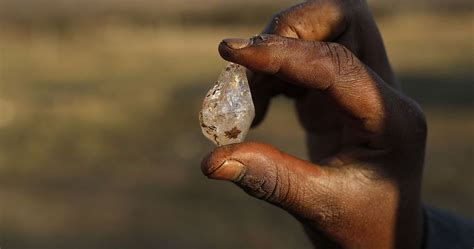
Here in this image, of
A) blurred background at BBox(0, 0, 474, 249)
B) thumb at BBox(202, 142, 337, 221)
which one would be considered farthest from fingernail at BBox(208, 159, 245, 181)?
blurred background at BBox(0, 0, 474, 249)

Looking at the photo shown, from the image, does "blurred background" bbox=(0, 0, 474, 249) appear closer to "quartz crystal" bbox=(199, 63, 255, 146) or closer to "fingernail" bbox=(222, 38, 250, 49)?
"quartz crystal" bbox=(199, 63, 255, 146)

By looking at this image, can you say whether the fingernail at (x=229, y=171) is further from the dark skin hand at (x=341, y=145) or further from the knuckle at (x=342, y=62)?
the knuckle at (x=342, y=62)

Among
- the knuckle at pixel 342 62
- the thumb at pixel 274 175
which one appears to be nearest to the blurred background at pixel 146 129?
the thumb at pixel 274 175

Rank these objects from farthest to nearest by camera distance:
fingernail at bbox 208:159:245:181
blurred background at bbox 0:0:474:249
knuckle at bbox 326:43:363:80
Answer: blurred background at bbox 0:0:474:249 < knuckle at bbox 326:43:363:80 < fingernail at bbox 208:159:245:181

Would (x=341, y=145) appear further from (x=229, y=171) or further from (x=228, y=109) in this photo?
(x=229, y=171)

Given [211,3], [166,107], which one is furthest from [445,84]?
[211,3]
